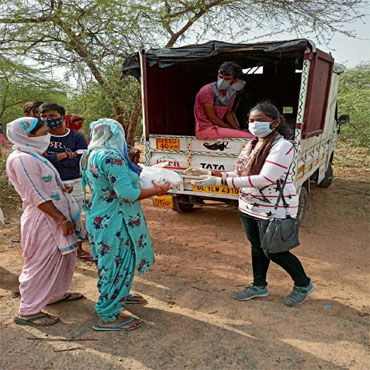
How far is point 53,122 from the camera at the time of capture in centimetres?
346

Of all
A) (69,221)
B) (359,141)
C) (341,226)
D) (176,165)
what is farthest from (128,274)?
(359,141)

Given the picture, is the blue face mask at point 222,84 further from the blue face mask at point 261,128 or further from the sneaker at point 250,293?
the sneaker at point 250,293

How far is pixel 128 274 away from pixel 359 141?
10.9 metres

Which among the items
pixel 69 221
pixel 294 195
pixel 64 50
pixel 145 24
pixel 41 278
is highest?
pixel 145 24

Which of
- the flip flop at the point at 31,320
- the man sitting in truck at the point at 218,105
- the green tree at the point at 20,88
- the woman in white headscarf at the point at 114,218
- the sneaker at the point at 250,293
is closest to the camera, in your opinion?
the woman in white headscarf at the point at 114,218

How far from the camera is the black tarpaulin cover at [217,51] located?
3.91 m

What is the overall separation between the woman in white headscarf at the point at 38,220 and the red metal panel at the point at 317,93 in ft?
9.35

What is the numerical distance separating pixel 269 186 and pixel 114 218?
112cm

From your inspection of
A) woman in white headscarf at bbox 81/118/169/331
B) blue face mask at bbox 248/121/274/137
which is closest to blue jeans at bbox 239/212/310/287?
blue face mask at bbox 248/121/274/137

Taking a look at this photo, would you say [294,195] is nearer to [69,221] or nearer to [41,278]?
[69,221]

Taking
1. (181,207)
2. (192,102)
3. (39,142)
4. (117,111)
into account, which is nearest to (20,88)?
(117,111)

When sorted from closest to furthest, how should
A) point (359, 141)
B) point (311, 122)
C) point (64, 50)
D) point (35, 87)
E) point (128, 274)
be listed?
1. point (128, 274)
2. point (311, 122)
3. point (64, 50)
4. point (35, 87)
5. point (359, 141)

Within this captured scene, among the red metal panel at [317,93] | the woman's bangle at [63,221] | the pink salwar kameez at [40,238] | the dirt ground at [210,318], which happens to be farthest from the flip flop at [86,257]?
the red metal panel at [317,93]

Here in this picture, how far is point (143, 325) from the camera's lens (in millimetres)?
2684
